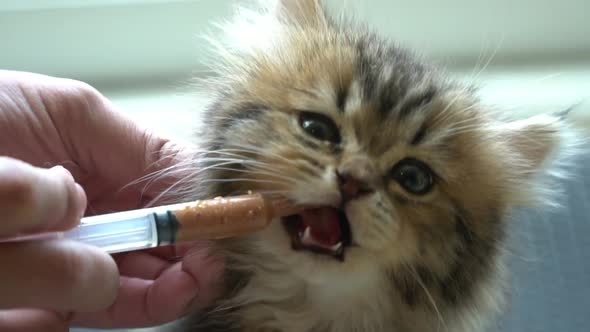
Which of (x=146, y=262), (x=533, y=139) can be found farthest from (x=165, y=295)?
(x=533, y=139)

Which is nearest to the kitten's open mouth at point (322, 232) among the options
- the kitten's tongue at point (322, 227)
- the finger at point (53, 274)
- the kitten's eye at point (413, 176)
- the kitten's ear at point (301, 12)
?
the kitten's tongue at point (322, 227)

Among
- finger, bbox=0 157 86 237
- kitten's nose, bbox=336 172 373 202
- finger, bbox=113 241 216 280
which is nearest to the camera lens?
finger, bbox=0 157 86 237

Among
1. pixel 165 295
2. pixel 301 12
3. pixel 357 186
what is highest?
pixel 301 12

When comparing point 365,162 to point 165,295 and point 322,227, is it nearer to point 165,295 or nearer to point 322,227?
point 322,227

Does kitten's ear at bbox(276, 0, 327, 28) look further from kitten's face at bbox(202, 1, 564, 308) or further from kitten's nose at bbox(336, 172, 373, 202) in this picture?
kitten's nose at bbox(336, 172, 373, 202)

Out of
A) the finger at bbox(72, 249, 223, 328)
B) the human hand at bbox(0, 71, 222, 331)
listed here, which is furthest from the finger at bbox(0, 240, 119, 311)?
the finger at bbox(72, 249, 223, 328)

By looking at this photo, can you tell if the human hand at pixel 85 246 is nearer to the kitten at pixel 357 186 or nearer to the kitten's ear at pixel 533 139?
the kitten at pixel 357 186
